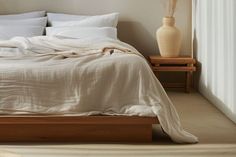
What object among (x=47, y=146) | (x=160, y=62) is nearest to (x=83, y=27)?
(x=160, y=62)

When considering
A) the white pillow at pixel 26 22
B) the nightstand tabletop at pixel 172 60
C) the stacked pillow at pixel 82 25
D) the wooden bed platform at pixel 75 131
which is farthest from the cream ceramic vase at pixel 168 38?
the wooden bed platform at pixel 75 131

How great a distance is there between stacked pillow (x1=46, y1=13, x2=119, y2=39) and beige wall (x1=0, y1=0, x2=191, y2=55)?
23cm

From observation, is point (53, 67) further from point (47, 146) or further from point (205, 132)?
point (205, 132)

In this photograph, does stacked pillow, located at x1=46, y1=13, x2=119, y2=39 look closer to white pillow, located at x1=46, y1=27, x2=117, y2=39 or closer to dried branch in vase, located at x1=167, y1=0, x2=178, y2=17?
white pillow, located at x1=46, y1=27, x2=117, y2=39

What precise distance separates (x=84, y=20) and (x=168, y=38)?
3.30ft

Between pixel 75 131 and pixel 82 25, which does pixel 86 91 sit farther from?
pixel 82 25

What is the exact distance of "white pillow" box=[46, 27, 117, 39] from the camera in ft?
15.8

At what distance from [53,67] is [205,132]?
1292 mm

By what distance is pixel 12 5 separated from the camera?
5.57m

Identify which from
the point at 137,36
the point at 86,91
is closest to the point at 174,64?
the point at 137,36

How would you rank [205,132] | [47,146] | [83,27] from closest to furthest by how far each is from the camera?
[47,146]
[205,132]
[83,27]

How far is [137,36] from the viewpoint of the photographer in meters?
5.64

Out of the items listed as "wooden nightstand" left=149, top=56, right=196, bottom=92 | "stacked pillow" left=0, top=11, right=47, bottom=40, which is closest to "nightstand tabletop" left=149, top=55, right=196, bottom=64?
"wooden nightstand" left=149, top=56, right=196, bottom=92

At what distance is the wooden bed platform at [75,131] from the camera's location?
3139 mm
